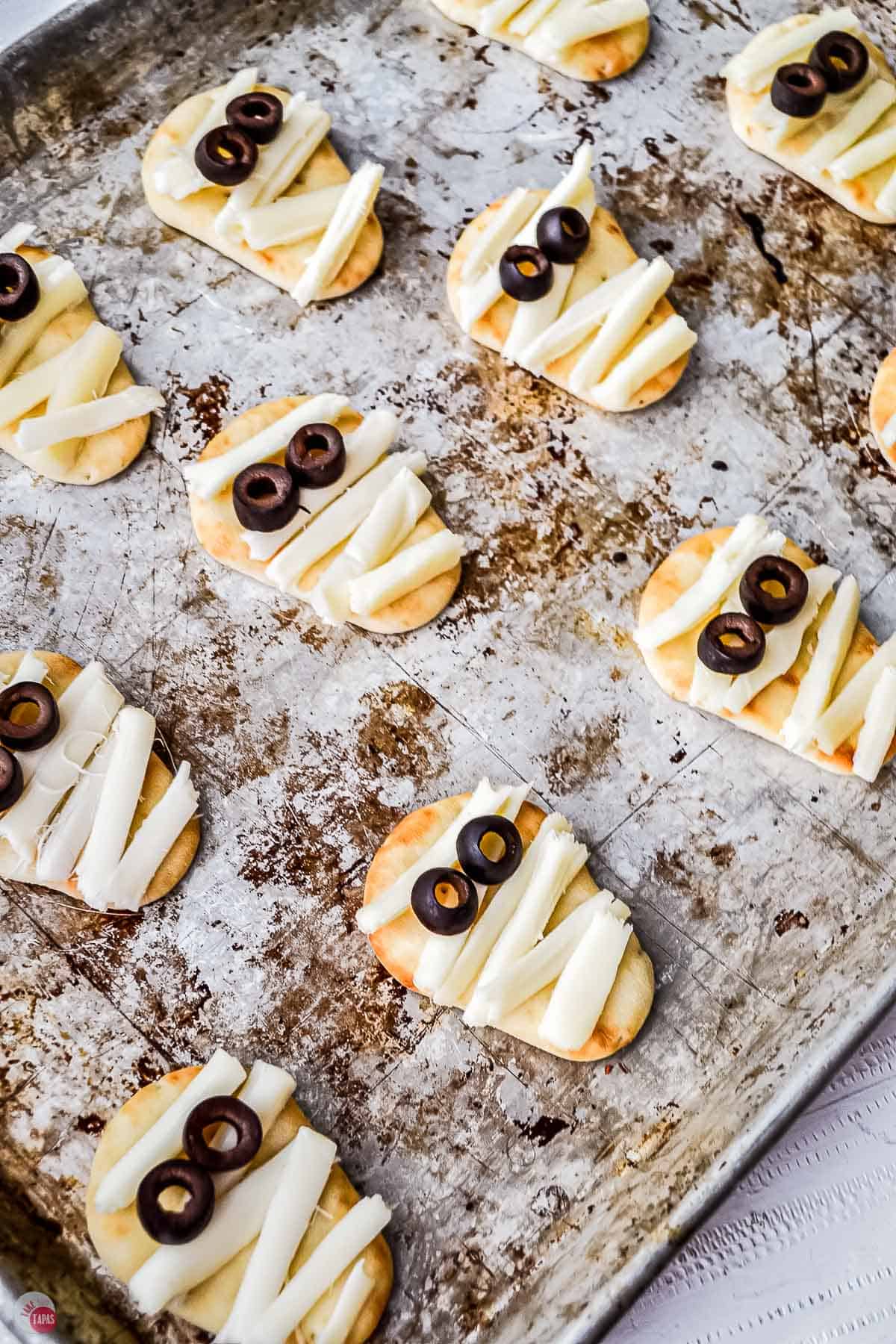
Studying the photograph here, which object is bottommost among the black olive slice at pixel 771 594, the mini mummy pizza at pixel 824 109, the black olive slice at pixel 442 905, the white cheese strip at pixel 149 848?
the white cheese strip at pixel 149 848

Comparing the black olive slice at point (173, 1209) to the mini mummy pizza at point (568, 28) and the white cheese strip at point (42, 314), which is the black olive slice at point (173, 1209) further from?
the mini mummy pizza at point (568, 28)

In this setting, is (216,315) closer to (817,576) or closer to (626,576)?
(626,576)

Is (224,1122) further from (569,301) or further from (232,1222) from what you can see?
(569,301)

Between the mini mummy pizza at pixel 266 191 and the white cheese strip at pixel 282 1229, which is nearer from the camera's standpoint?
the white cheese strip at pixel 282 1229

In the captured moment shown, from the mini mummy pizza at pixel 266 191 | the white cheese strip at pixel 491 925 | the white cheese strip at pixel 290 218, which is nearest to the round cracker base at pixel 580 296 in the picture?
the mini mummy pizza at pixel 266 191

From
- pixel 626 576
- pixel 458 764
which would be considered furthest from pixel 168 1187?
pixel 626 576

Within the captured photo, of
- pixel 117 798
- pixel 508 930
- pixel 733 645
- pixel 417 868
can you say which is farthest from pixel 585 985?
pixel 117 798

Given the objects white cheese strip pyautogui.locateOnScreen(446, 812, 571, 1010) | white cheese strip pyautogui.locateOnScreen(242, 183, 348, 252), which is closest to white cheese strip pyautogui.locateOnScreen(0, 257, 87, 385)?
white cheese strip pyautogui.locateOnScreen(242, 183, 348, 252)
